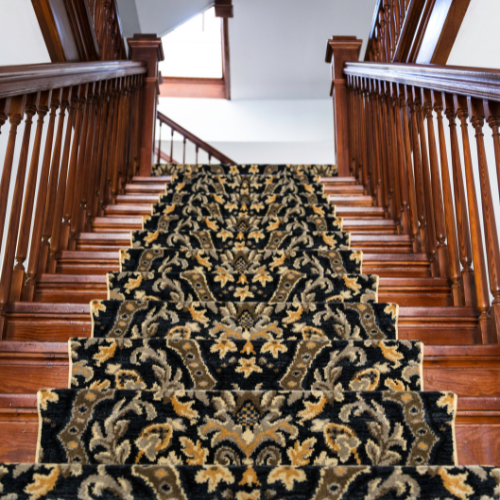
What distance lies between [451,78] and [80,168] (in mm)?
1528

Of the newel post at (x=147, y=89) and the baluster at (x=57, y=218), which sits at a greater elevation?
the newel post at (x=147, y=89)

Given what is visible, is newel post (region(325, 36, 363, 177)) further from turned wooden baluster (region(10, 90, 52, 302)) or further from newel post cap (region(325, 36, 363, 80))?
turned wooden baluster (region(10, 90, 52, 302))

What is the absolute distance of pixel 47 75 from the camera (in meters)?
1.90

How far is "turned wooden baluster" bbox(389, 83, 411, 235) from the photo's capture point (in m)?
2.61

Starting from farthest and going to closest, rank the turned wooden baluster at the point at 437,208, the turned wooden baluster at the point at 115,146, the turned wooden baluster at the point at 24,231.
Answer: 1. the turned wooden baluster at the point at 115,146
2. the turned wooden baluster at the point at 437,208
3. the turned wooden baluster at the point at 24,231

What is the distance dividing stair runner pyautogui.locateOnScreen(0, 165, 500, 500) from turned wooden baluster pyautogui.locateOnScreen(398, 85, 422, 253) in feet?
1.14

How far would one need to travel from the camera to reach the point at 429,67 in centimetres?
198

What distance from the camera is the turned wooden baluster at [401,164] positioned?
2.61 metres

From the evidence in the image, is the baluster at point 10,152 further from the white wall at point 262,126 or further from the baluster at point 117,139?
the white wall at point 262,126

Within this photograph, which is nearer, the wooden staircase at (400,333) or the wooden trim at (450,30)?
the wooden staircase at (400,333)

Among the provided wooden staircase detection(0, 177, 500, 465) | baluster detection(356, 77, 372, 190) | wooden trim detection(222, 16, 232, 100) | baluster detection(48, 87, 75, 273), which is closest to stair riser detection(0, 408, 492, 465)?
wooden staircase detection(0, 177, 500, 465)

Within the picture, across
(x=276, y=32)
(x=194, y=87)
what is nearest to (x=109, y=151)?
(x=276, y=32)

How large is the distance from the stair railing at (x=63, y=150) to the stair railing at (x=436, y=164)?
127 cm

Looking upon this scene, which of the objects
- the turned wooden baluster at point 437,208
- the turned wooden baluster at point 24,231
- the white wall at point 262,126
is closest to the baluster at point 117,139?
the turned wooden baluster at point 24,231
